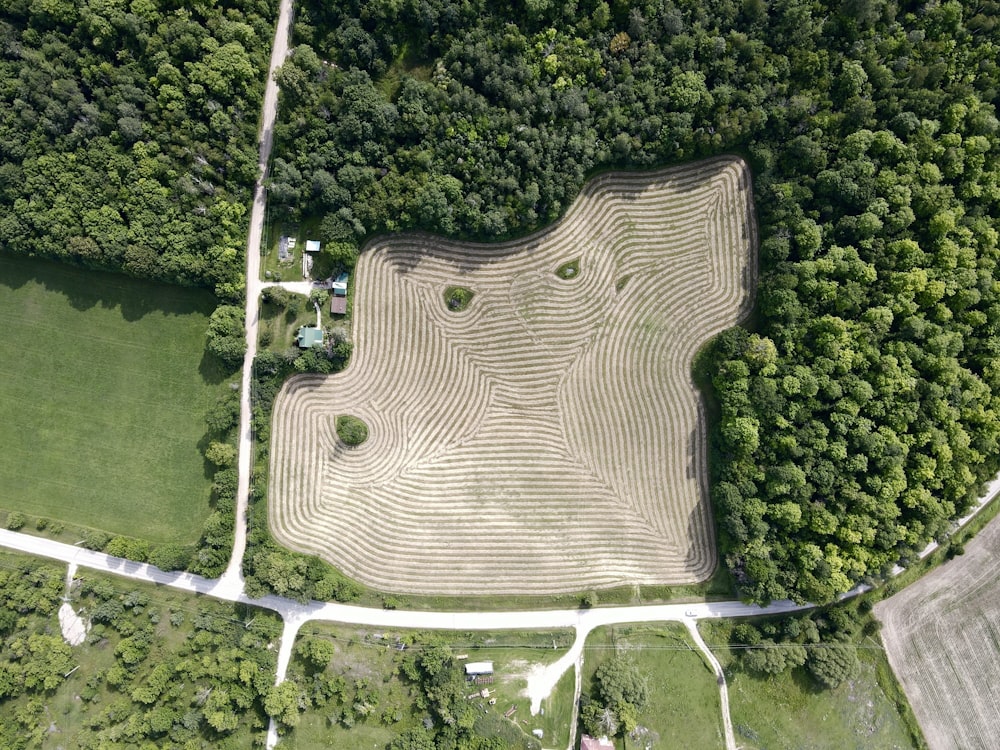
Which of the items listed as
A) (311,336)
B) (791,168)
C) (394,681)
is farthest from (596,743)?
(791,168)

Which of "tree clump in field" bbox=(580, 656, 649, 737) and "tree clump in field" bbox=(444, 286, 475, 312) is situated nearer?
"tree clump in field" bbox=(580, 656, 649, 737)

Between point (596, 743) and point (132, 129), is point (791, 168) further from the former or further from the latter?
point (132, 129)

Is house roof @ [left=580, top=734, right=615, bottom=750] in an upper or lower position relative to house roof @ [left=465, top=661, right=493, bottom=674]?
lower

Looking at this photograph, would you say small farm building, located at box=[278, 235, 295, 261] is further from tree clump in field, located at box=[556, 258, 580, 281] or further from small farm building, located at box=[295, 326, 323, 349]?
tree clump in field, located at box=[556, 258, 580, 281]

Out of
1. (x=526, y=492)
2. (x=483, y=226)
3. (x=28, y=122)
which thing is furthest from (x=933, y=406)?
(x=28, y=122)

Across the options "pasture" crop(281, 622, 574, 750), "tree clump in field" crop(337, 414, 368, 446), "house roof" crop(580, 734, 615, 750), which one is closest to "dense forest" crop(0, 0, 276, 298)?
"tree clump in field" crop(337, 414, 368, 446)

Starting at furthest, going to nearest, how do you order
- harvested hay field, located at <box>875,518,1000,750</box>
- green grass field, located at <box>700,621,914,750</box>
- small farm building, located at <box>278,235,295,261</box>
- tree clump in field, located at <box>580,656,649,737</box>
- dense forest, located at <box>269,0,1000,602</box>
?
small farm building, located at <box>278,235,295,261</box> < harvested hay field, located at <box>875,518,1000,750</box> < green grass field, located at <box>700,621,914,750</box> < tree clump in field, located at <box>580,656,649,737</box> < dense forest, located at <box>269,0,1000,602</box>

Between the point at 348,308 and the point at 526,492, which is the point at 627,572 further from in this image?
the point at 348,308
